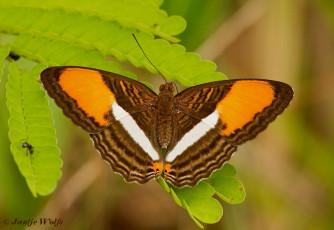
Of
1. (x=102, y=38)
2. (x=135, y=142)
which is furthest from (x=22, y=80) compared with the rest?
(x=135, y=142)

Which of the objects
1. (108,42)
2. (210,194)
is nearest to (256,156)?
(210,194)

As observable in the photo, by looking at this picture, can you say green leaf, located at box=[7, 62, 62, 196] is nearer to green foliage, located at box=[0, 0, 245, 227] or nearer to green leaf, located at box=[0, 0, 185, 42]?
green foliage, located at box=[0, 0, 245, 227]

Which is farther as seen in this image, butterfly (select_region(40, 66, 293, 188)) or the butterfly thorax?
the butterfly thorax

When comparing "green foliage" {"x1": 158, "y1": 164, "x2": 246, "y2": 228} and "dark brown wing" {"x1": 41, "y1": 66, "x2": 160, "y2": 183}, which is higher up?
"green foliage" {"x1": 158, "y1": 164, "x2": 246, "y2": 228}

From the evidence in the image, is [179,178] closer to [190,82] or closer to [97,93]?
[190,82]

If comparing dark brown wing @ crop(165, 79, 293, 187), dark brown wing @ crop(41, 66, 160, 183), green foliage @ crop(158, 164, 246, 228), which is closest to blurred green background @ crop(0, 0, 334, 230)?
dark brown wing @ crop(41, 66, 160, 183)

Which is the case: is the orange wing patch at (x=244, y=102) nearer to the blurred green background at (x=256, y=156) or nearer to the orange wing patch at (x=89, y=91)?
the orange wing patch at (x=89, y=91)
